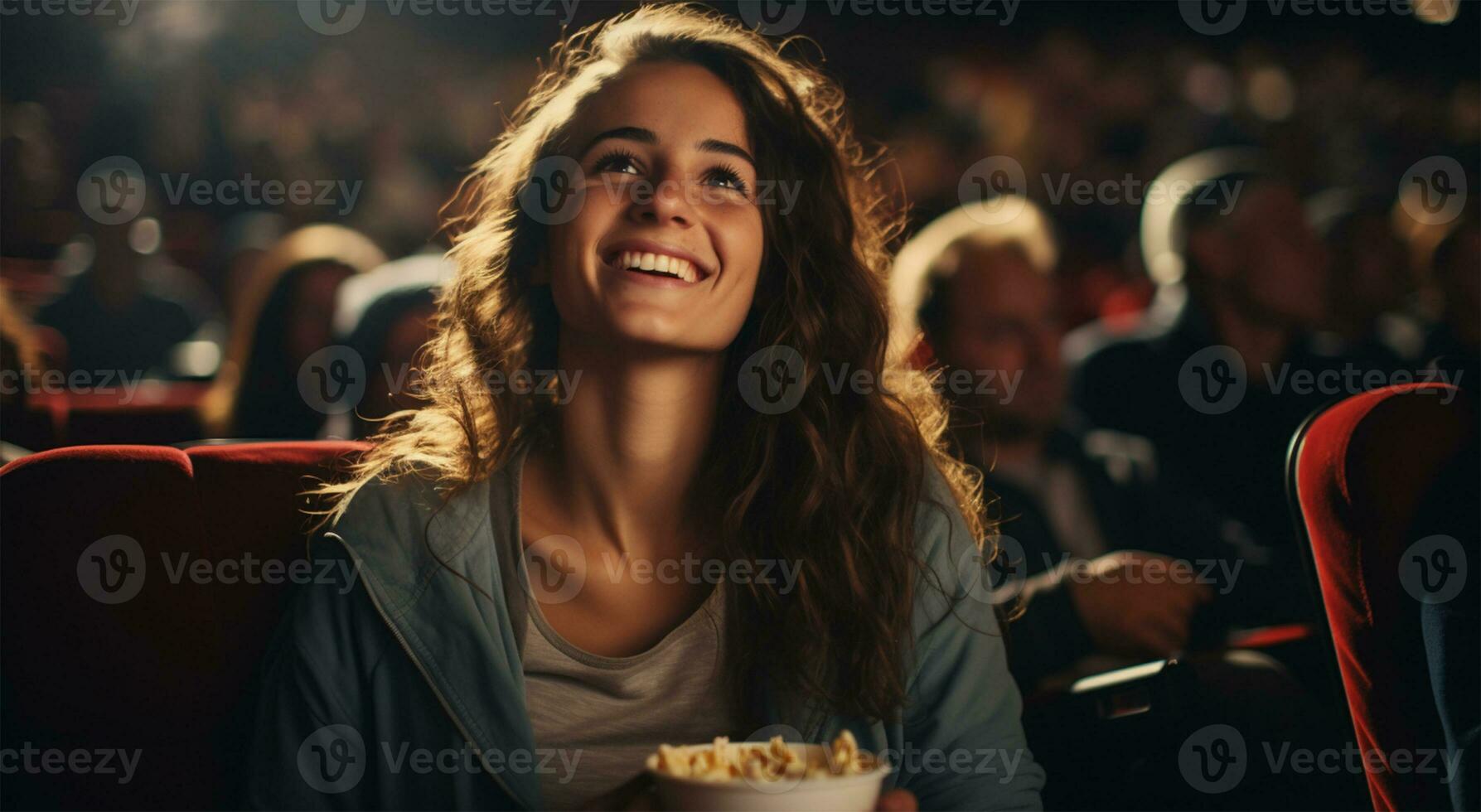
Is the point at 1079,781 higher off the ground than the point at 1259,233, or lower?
lower

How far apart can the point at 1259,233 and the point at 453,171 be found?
190 inches

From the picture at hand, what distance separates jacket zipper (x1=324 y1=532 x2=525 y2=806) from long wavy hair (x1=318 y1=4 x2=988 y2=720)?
0.25ft

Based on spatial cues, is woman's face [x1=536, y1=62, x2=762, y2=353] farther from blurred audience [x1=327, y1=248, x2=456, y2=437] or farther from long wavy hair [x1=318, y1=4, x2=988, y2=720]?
blurred audience [x1=327, y1=248, x2=456, y2=437]

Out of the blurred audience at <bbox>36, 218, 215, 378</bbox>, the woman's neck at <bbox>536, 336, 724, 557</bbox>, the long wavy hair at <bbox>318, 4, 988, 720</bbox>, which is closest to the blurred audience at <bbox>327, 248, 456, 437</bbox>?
the long wavy hair at <bbox>318, 4, 988, 720</bbox>

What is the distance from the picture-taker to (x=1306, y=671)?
2.10 metres

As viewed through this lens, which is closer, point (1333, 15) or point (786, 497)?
point (786, 497)

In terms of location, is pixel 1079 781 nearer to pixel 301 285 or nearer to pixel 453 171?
pixel 301 285

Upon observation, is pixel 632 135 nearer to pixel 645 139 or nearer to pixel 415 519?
pixel 645 139

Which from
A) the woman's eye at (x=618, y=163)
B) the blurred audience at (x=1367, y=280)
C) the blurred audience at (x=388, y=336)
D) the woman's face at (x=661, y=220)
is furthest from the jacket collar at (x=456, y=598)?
the blurred audience at (x=1367, y=280)

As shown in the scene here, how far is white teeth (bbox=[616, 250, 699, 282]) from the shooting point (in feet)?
4.24

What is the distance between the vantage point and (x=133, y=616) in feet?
3.95

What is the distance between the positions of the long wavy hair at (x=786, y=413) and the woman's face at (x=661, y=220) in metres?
0.05

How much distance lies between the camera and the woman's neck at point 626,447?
1.35 metres

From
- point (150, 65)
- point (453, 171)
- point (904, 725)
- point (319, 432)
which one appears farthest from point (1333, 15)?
point (904, 725)
